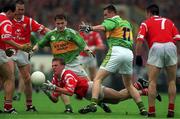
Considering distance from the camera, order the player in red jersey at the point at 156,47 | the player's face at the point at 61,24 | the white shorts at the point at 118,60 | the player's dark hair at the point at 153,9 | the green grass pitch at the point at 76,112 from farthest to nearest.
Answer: the player's face at the point at 61,24 → the white shorts at the point at 118,60 → the player's dark hair at the point at 153,9 → the player in red jersey at the point at 156,47 → the green grass pitch at the point at 76,112

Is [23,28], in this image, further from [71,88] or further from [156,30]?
[156,30]

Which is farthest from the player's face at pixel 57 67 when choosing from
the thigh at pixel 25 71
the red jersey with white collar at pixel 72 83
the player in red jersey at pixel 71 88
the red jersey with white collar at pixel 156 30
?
the red jersey with white collar at pixel 156 30

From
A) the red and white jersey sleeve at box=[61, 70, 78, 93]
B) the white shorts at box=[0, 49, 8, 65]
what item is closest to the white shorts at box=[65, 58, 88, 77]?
the red and white jersey sleeve at box=[61, 70, 78, 93]

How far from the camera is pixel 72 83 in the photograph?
14859mm

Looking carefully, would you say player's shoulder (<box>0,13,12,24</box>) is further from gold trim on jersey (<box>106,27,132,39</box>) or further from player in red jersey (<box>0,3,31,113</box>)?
gold trim on jersey (<box>106,27,132,39</box>)

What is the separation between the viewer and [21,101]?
1995 centimetres

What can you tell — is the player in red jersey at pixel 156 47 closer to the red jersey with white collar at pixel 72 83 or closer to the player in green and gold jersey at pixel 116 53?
the player in green and gold jersey at pixel 116 53

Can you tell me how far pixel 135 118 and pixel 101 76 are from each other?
1.24 meters

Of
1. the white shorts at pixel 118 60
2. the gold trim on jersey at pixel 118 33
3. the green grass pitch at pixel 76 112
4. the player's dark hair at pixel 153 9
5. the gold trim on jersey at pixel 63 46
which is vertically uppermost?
the player's dark hair at pixel 153 9

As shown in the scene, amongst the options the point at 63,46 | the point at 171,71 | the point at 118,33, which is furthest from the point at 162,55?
the point at 63,46

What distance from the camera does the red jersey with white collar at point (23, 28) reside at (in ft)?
53.7

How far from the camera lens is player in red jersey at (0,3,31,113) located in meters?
14.7

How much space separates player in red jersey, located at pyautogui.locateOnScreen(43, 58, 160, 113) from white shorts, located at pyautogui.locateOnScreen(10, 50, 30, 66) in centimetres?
126

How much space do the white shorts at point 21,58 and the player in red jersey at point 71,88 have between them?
126cm
